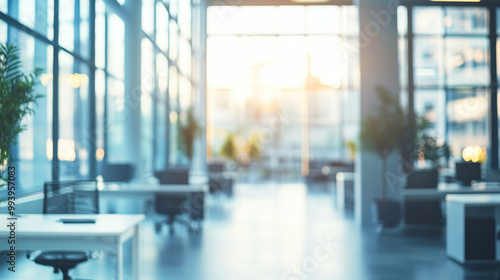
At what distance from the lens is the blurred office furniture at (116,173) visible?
7719 millimetres

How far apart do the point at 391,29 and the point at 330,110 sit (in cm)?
782

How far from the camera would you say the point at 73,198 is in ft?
15.5

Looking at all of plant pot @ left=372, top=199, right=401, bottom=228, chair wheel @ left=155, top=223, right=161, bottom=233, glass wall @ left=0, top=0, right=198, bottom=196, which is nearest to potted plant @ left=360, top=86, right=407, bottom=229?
plant pot @ left=372, top=199, right=401, bottom=228

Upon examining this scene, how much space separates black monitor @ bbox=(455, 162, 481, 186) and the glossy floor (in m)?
1.11

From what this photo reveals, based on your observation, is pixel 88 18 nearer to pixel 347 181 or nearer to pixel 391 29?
pixel 391 29

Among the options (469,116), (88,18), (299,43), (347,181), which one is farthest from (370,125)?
(299,43)

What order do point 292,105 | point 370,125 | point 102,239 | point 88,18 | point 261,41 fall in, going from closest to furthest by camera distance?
point 102,239, point 88,18, point 370,125, point 261,41, point 292,105

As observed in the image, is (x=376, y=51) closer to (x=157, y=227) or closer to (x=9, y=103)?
(x=157, y=227)

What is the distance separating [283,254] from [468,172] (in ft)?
13.5

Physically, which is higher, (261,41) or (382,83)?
(261,41)

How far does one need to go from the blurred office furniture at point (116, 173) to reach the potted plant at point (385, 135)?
13.5ft

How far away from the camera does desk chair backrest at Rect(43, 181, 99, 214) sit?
182 inches

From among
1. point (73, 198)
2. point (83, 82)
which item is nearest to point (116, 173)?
point (83, 82)

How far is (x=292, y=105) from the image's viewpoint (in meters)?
16.4
